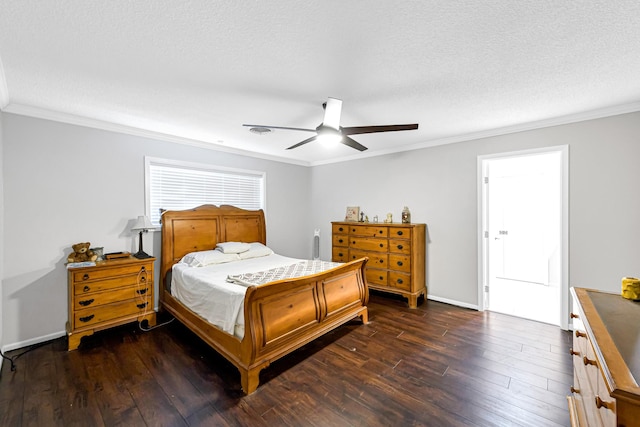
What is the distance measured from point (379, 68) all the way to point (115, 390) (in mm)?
3182

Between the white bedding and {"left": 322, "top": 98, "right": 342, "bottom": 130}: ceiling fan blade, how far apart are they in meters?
1.70

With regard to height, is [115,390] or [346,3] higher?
[346,3]

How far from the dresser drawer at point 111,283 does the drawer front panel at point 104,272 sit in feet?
0.12

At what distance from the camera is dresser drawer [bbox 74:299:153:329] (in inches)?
106

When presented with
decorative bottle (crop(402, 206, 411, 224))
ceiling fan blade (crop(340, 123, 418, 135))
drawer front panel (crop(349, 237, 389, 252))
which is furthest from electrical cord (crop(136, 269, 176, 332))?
decorative bottle (crop(402, 206, 411, 224))

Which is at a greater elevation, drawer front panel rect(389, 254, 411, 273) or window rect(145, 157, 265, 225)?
window rect(145, 157, 265, 225)

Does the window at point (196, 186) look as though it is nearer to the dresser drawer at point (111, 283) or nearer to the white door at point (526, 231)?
the dresser drawer at point (111, 283)

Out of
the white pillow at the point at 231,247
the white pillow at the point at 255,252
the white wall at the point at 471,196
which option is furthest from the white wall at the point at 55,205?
the white wall at the point at 471,196

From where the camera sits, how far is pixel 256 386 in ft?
6.93

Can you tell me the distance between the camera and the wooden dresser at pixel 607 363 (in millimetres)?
827

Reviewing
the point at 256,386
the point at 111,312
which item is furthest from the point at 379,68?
the point at 111,312

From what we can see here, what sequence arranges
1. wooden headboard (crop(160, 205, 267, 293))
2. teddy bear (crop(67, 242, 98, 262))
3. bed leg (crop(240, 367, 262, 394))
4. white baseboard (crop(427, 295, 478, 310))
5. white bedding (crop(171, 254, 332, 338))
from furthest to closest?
white baseboard (crop(427, 295, 478, 310))
wooden headboard (crop(160, 205, 267, 293))
teddy bear (crop(67, 242, 98, 262))
white bedding (crop(171, 254, 332, 338))
bed leg (crop(240, 367, 262, 394))

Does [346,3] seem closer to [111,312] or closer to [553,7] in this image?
[553,7]

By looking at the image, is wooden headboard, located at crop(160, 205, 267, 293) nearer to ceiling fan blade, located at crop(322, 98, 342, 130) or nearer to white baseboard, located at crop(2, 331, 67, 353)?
white baseboard, located at crop(2, 331, 67, 353)
